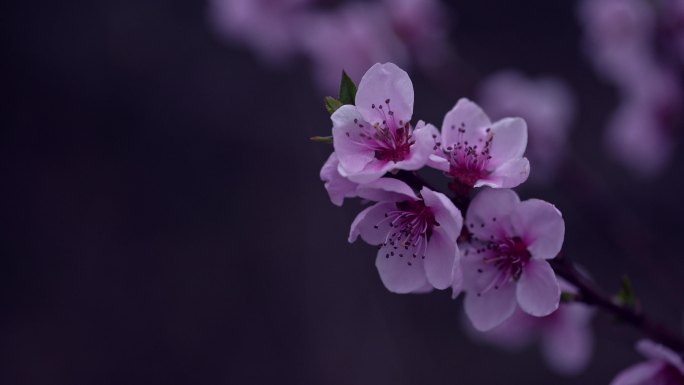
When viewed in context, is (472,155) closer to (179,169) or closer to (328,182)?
(328,182)

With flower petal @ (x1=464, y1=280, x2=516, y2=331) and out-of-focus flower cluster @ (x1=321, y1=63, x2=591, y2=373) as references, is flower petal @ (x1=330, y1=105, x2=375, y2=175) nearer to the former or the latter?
out-of-focus flower cluster @ (x1=321, y1=63, x2=591, y2=373)

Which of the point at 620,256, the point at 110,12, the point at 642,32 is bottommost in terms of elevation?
the point at 620,256

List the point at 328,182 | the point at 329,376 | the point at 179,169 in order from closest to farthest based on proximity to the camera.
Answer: the point at 328,182, the point at 329,376, the point at 179,169

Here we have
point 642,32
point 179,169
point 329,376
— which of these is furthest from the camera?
point 179,169

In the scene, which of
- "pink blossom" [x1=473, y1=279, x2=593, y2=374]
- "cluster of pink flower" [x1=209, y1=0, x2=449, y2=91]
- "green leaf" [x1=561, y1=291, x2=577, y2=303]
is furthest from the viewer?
"cluster of pink flower" [x1=209, y1=0, x2=449, y2=91]

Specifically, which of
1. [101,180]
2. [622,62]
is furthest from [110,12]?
[622,62]

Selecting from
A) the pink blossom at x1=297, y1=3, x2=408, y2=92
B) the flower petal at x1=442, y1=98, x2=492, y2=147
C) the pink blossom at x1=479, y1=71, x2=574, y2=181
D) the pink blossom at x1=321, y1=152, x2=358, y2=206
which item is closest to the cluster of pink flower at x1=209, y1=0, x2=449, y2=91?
the pink blossom at x1=297, y1=3, x2=408, y2=92
